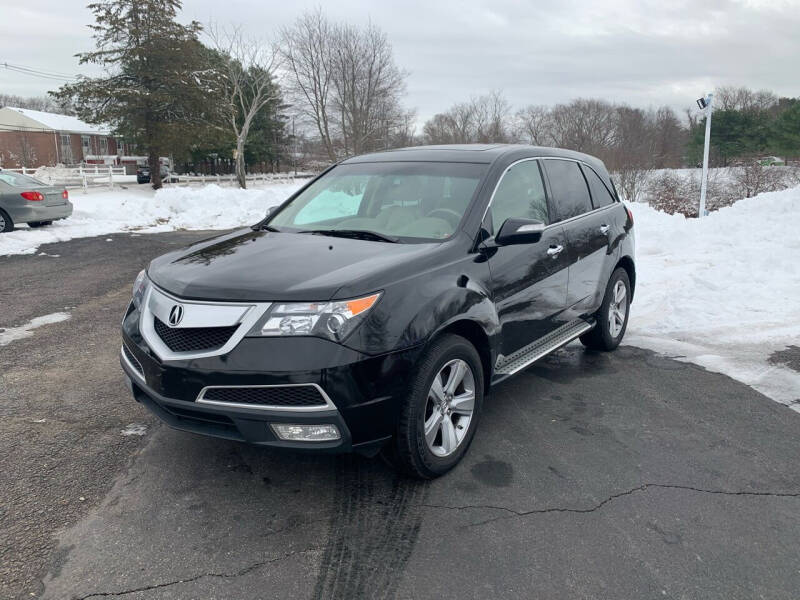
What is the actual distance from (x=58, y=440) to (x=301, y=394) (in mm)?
1947

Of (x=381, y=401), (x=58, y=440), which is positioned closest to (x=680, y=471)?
(x=381, y=401)

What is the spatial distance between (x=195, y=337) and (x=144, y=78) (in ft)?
103

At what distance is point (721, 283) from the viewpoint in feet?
25.2

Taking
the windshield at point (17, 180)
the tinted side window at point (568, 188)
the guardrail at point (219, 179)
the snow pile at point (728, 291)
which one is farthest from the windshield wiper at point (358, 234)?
→ the guardrail at point (219, 179)

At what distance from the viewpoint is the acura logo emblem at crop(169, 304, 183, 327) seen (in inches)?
116

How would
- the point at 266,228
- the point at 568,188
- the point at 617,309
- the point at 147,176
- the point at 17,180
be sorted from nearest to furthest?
1. the point at 266,228
2. the point at 568,188
3. the point at 617,309
4. the point at 17,180
5. the point at 147,176

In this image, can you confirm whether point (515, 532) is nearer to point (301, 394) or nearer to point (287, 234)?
point (301, 394)

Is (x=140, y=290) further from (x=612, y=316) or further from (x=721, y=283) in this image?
(x=721, y=283)

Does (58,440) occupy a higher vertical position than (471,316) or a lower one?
lower

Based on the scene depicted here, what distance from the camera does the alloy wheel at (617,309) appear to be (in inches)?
217

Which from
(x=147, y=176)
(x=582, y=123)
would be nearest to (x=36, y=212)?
(x=147, y=176)

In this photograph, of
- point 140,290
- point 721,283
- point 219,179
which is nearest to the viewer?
point 140,290

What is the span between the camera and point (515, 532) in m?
2.85

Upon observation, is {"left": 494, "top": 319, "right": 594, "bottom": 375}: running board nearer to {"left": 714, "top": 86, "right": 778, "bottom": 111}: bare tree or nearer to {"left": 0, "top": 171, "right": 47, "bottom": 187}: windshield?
{"left": 0, "top": 171, "right": 47, "bottom": 187}: windshield
